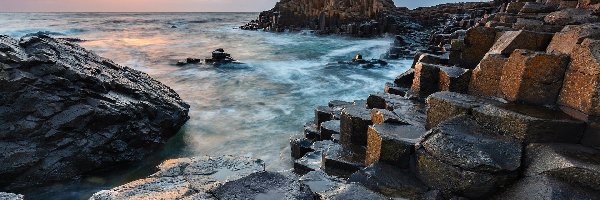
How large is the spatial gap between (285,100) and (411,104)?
6.62 meters

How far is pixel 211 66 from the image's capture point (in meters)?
18.1

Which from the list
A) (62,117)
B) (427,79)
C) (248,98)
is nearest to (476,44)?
(427,79)

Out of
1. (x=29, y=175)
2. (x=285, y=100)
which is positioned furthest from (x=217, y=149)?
(x=285, y=100)

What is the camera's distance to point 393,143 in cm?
363

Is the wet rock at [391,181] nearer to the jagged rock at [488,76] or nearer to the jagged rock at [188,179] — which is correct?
the jagged rock at [188,179]

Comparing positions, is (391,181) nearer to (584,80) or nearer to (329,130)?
(584,80)

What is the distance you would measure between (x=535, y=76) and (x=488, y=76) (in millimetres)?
695

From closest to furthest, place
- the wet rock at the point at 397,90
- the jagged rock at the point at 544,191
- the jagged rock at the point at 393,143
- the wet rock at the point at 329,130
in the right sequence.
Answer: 1. the jagged rock at the point at 544,191
2. the jagged rock at the point at 393,143
3. the wet rock at the point at 329,130
4. the wet rock at the point at 397,90

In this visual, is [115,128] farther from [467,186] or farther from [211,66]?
[211,66]

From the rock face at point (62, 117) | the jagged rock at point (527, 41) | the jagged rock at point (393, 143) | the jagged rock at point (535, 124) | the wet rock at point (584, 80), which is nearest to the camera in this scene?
the wet rock at point (584, 80)

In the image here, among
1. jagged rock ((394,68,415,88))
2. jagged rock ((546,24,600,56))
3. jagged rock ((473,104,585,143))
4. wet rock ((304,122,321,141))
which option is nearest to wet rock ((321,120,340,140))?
wet rock ((304,122,321,141))

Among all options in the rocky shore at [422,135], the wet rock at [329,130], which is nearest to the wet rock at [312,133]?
the rocky shore at [422,135]

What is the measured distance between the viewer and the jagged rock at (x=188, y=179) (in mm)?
3110

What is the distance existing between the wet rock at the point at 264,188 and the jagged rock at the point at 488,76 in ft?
7.89
